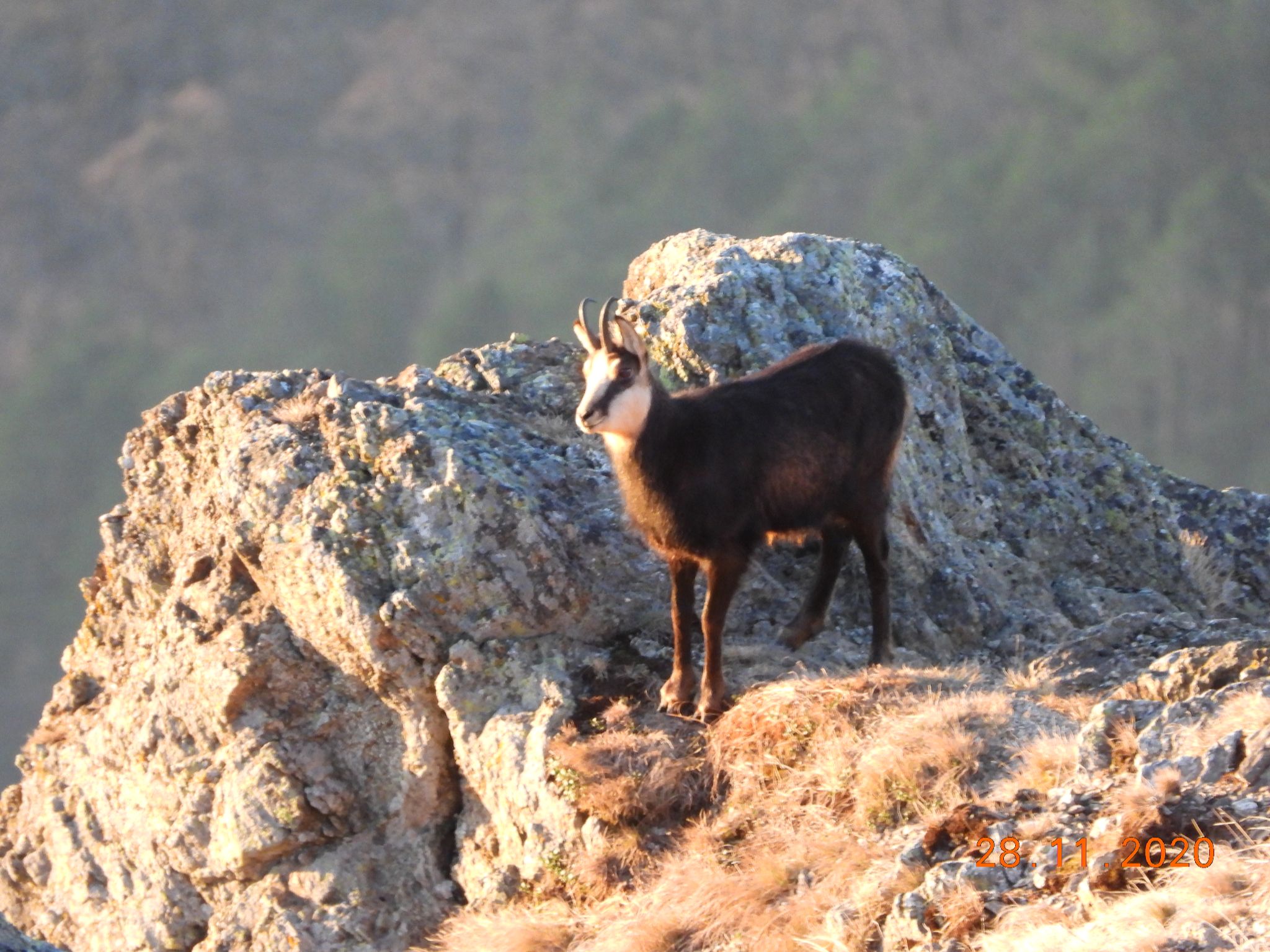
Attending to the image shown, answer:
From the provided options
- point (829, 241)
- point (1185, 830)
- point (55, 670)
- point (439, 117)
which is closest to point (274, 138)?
point (439, 117)

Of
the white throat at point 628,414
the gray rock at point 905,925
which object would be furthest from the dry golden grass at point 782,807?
the white throat at point 628,414

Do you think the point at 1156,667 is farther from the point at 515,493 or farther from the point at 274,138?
the point at 274,138

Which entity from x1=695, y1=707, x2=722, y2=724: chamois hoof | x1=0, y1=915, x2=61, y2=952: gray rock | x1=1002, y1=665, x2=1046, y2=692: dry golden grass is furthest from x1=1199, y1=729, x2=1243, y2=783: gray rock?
x1=0, y1=915, x2=61, y2=952: gray rock

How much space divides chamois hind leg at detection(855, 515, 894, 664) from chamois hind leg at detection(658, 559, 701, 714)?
1.21 meters

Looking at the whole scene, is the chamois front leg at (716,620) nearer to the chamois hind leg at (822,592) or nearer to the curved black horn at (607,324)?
the chamois hind leg at (822,592)

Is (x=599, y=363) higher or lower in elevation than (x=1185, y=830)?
higher

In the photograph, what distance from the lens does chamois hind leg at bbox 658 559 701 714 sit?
9.52m

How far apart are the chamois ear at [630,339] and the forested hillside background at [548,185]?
4869 centimetres

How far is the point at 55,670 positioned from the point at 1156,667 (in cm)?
5445

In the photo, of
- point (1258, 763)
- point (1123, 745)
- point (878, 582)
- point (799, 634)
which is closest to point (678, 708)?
point (799, 634)

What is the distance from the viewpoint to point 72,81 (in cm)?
7781

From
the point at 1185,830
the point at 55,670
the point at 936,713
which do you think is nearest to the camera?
the point at 1185,830

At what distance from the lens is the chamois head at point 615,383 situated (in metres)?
9.41

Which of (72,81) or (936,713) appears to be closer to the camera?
(936,713)
